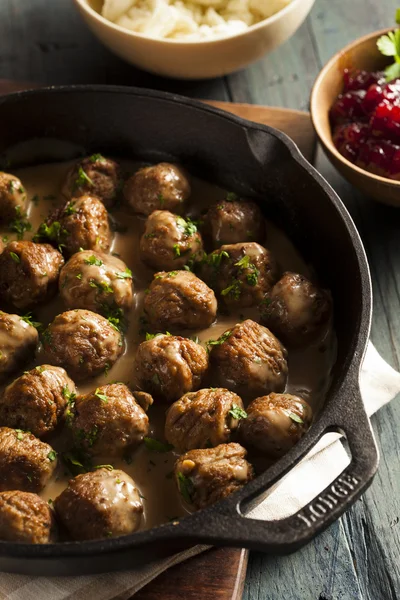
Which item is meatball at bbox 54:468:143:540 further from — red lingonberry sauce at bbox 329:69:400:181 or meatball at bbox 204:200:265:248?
red lingonberry sauce at bbox 329:69:400:181

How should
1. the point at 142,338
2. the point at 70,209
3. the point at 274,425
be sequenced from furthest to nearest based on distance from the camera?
1. the point at 70,209
2. the point at 142,338
3. the point at 274,425

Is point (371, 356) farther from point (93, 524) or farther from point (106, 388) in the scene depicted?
point (93, 524)

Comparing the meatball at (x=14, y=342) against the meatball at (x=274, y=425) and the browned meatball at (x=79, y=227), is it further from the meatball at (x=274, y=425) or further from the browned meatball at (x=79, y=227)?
the meatball at (x=274, y=425)

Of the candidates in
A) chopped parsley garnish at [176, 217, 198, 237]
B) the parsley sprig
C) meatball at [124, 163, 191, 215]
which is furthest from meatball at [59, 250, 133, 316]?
the parsley sprig

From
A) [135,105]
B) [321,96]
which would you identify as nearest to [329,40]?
[321,96]

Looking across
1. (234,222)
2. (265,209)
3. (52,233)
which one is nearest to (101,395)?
(52,233)

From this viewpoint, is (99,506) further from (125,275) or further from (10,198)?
(10,198)
